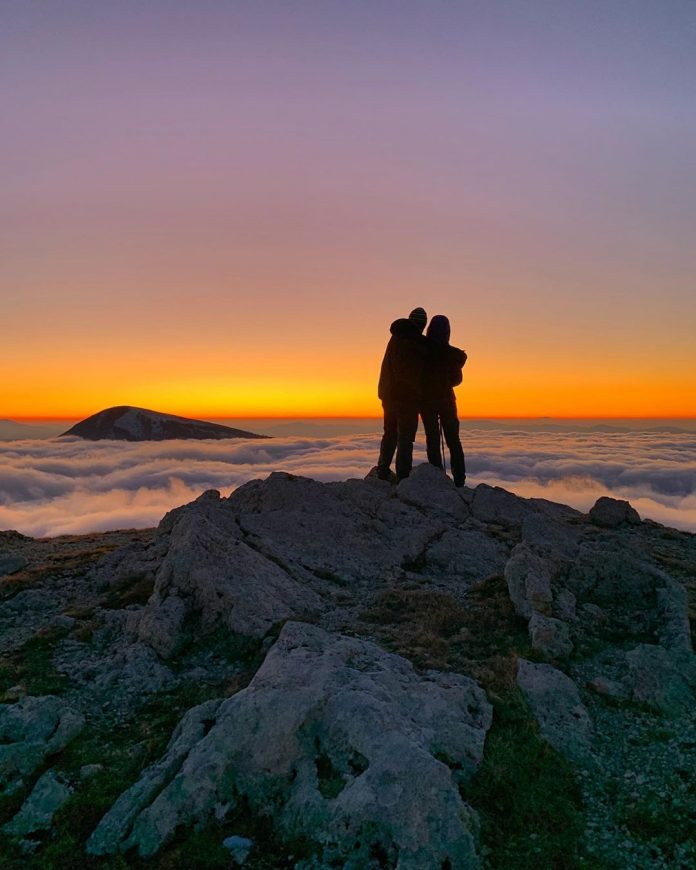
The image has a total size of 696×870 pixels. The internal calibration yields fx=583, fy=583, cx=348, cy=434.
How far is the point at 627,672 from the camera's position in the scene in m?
12.5

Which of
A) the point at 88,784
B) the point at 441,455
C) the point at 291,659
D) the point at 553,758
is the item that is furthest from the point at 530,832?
the point at 441,455

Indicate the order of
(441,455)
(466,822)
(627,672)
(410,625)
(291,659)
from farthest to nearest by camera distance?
(441,455), (410,625), (627,672), (291,659), (466,822)

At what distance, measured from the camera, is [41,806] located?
29.1 ft

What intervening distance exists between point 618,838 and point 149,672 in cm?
934

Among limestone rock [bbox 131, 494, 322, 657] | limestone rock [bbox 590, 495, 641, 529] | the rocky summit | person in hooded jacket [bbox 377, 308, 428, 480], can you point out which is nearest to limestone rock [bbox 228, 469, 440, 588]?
the rocky summit

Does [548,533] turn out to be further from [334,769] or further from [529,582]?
[334,769]

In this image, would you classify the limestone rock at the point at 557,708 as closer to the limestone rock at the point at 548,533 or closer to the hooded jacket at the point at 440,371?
the limestone rock at the point at 548,533

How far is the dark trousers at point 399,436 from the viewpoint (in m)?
27.3

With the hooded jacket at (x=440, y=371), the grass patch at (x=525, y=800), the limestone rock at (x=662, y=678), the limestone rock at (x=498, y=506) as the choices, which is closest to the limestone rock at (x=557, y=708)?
the grass patch at (x=525, y=800)

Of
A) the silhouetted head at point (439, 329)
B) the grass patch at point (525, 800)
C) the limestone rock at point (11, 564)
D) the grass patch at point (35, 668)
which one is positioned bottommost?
the grass patch at point (525, 800)

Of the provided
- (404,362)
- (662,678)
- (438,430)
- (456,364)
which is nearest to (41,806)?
(662,678)

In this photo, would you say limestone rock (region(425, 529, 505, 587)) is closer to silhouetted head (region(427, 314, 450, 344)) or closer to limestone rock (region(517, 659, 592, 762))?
limestone rock (region(517, 659, 592, 762))

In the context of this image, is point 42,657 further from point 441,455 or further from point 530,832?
point 441,455

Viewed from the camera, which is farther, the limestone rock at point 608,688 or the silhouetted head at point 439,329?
the silhouetted head at point 439,329
